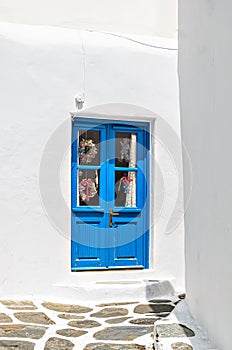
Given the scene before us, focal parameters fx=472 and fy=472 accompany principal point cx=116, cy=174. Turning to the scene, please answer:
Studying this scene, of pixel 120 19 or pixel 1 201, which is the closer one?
pixel 1 201

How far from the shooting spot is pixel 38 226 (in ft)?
20.0

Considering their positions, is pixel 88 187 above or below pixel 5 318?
above

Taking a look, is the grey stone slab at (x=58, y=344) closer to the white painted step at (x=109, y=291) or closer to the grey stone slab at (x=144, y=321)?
the grey stone slab at (x=144, y=321)

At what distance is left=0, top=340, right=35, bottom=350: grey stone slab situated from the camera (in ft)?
13.8

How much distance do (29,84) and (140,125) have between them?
1.64 m

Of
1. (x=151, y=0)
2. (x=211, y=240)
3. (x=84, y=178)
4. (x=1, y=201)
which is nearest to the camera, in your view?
(x=211, y=240)

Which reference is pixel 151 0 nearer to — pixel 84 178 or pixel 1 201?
pixel 84 178

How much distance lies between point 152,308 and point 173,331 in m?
1.69

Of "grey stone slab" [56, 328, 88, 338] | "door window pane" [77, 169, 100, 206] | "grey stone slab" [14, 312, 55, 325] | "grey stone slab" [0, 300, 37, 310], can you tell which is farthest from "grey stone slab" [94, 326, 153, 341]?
"door window pane" [77, 169, 100, 206]

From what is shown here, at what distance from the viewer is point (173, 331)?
4000 millimetres

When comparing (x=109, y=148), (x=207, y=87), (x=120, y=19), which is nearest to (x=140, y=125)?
(x=109, y=148)

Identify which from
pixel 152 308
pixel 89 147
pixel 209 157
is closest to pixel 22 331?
pixel 152 308

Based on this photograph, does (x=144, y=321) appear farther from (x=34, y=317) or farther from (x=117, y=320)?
(x=34, y=317)

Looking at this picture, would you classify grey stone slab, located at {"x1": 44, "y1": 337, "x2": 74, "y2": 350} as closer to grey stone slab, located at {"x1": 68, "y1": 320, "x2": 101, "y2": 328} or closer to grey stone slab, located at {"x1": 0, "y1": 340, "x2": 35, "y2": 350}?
grey stone slab, located at {"x1": 0, "y1": 340, "x2": 35, "y2": 350}
